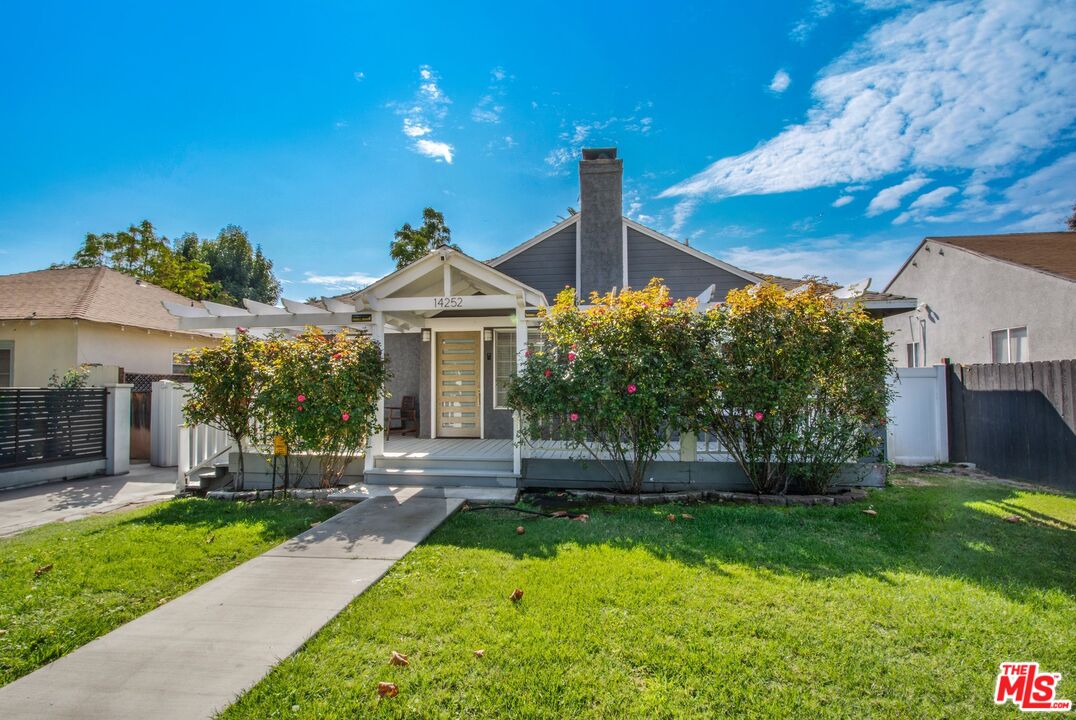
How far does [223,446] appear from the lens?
8.95 meters

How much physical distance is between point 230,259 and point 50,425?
24217mm

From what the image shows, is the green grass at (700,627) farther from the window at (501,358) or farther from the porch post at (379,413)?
the window at (501,358)

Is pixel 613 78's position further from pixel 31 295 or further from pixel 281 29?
pixel 31 295

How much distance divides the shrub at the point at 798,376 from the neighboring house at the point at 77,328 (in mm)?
12699

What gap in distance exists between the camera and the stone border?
20.4ft

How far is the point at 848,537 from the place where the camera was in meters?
4.79

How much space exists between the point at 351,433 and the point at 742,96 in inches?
442

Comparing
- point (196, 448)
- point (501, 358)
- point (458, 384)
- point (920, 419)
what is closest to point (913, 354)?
point (920, 419)

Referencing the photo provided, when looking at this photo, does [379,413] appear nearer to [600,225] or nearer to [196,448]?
[196,448]

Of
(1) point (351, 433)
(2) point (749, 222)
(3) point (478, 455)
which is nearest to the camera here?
(1) point (351, 433)

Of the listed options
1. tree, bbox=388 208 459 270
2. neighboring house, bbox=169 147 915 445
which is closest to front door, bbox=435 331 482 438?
neighboring house, bbox=169 147 915 445

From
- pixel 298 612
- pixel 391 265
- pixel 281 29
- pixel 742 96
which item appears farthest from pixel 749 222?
pixel 391 265

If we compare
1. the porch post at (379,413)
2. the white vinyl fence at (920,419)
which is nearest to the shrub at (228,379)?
the porch post at (379,413)

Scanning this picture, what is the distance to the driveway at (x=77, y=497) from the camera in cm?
638
